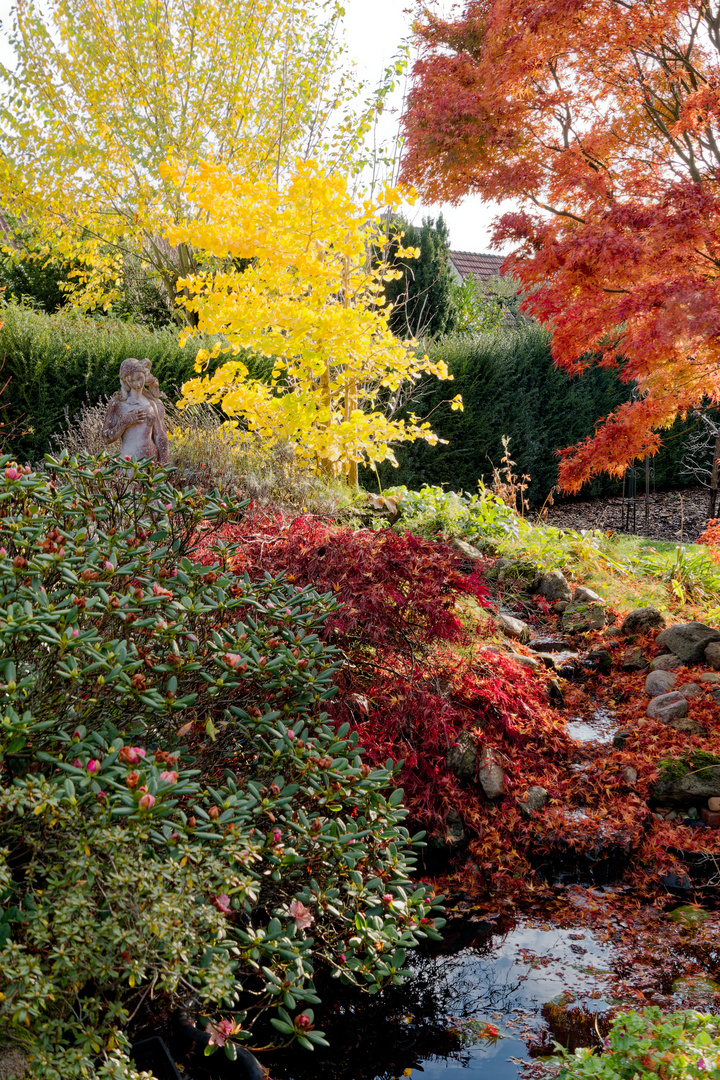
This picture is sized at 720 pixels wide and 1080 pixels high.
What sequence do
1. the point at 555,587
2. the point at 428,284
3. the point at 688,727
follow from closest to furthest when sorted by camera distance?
1. the point at 688,727
2. the point at 555,587
3. the point at 428,284

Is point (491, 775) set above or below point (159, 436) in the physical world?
below

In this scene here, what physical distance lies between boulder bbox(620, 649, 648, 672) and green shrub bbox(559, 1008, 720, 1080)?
139 inches

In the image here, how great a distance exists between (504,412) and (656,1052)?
10.9 m

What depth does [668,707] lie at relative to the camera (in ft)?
14.8

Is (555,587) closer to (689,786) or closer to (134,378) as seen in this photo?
(689,786)

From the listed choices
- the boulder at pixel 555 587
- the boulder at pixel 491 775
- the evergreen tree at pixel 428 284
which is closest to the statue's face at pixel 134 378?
the boulder at pixel 555 587

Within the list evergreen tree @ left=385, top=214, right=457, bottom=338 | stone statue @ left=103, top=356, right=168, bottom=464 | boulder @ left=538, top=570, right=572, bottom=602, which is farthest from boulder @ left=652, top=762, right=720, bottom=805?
evergreen tree @ left=385, top=214, right=457, bottom=338

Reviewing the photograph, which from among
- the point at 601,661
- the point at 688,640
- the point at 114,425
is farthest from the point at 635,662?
the point at 114,425

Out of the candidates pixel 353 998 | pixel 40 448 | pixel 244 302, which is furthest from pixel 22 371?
pixel 353 998

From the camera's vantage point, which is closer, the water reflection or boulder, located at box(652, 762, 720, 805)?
the water reflection

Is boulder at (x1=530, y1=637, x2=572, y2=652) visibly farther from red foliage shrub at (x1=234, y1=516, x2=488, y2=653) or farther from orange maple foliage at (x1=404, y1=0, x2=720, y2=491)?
red foliage shrub at (x1=234, y1=516, x2=488, y2=653)

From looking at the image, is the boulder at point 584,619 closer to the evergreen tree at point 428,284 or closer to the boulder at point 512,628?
the boulder at point 512,628

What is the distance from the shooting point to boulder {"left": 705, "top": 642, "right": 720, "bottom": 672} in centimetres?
509

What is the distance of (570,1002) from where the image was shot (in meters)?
2.61
